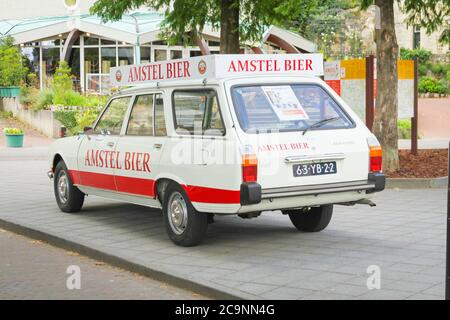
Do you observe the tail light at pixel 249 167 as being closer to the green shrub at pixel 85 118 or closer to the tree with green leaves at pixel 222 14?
the tree with green leaves at pixel 222 14

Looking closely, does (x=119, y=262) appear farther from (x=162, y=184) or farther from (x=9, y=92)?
(x=9, y=92)

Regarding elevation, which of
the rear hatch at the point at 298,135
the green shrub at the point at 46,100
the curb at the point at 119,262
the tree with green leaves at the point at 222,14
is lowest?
the curb at the point at 119,262

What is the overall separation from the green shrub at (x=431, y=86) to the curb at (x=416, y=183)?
95.1ft

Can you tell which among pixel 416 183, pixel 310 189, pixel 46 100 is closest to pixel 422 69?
pixel 46 100

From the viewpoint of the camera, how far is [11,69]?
3384cm

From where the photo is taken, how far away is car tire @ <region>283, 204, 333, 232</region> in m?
8.58

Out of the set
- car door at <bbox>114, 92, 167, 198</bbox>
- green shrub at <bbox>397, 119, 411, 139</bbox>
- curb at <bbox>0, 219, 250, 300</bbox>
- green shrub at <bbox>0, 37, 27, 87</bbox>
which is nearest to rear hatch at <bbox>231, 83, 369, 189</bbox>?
car door at <bbox>114, 92, 167, 198</bbox>

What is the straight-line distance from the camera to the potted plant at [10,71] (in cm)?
3312

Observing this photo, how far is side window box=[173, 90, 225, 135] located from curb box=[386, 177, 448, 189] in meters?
5.43

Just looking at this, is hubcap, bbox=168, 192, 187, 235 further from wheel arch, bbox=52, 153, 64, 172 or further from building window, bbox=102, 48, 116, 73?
building window, bbox=102, 48, 116, 73

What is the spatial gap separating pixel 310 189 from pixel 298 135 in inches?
21.7

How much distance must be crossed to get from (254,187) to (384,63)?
704 centimetres

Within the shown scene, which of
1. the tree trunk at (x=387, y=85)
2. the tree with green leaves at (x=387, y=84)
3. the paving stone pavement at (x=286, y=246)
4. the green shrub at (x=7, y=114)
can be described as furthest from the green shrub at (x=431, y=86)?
the paving stone pavement at (x=286, y=246)

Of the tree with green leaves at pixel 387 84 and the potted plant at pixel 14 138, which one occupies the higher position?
the tree with green leaves at pixel 387 84
